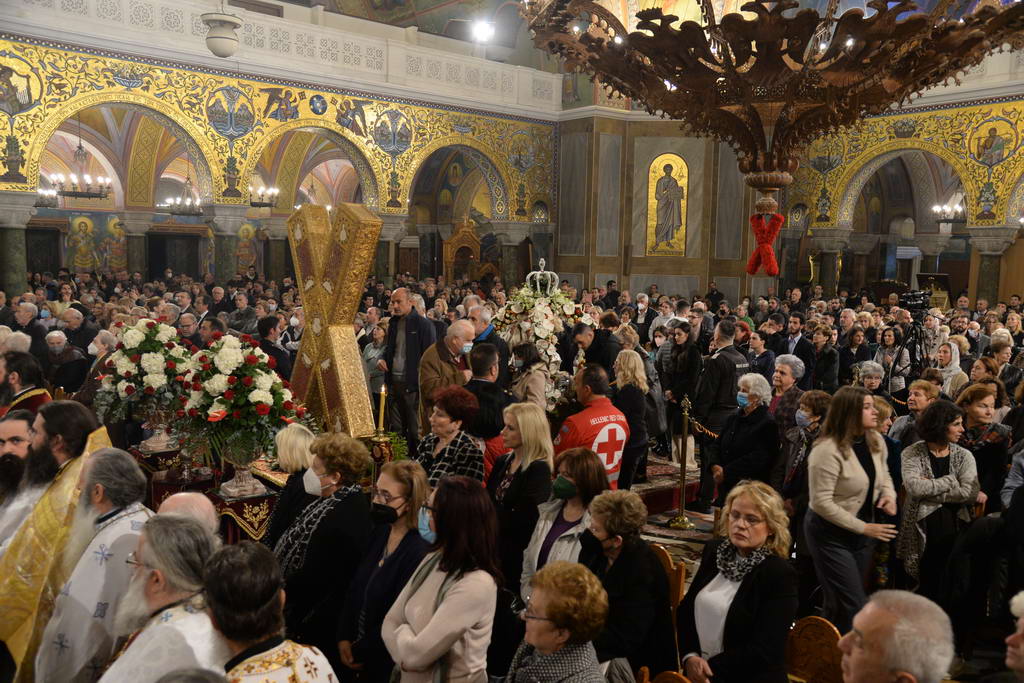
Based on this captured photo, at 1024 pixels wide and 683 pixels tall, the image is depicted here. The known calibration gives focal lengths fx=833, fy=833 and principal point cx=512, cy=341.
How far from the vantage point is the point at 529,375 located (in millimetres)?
5984

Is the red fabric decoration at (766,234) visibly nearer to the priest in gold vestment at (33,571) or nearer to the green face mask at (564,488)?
the green face mask at (564,488)

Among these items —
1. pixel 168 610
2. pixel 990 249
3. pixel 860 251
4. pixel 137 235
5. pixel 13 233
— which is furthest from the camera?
pixel 860 251

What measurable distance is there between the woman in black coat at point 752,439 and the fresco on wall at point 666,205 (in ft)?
46.2

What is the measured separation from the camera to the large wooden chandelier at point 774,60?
5.03 meters

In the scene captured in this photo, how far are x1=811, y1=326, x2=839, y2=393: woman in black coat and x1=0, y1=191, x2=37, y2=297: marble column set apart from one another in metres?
11.0

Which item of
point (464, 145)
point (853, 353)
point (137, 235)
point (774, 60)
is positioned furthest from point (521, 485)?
point (137, 235)

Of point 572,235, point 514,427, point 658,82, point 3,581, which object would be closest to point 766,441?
point 514,427

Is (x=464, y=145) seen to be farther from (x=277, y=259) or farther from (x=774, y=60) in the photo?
(x=774, y=60)

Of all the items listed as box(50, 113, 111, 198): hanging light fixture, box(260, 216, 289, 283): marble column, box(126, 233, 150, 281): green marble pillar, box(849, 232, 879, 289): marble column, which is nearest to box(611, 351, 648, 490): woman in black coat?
box(50, 113, 111, 198): hanging light fixture

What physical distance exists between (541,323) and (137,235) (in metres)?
17.0

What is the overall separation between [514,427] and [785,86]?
3236 mm

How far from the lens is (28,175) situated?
1234 centimetres

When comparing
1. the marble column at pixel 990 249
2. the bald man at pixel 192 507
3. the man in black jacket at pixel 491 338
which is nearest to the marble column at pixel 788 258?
the marble column at pixel 990 249

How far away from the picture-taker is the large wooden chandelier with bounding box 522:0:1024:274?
5033 mm
